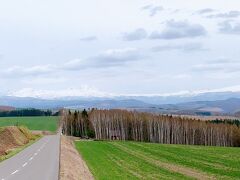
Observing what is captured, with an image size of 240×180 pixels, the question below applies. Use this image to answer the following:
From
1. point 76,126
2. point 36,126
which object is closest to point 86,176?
point 76,126

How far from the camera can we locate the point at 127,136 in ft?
500

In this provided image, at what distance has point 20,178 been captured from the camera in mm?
31984

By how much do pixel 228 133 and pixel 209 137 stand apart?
6.31 meters

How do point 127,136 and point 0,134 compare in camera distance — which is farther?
point 127,136

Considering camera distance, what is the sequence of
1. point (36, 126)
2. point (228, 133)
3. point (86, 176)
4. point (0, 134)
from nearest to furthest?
1. point (86, 176)
2. point (0, 134)
3. point (228, 133)
4. point (36, 126)

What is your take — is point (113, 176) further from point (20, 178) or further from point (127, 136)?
point (127, 136)

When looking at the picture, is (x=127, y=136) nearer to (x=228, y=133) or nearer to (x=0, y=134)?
(x=228, y=133)

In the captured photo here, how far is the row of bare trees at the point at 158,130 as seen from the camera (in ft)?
484

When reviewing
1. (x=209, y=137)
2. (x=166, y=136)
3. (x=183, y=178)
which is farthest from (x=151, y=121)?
(x=183, y=178)

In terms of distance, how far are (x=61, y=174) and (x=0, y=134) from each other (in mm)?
57408

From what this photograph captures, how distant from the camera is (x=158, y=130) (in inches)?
5886

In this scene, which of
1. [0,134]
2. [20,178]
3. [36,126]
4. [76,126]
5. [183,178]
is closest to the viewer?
[20,178]

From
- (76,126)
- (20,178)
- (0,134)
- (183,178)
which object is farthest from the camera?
(76,126)

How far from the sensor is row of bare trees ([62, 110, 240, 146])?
148 m
